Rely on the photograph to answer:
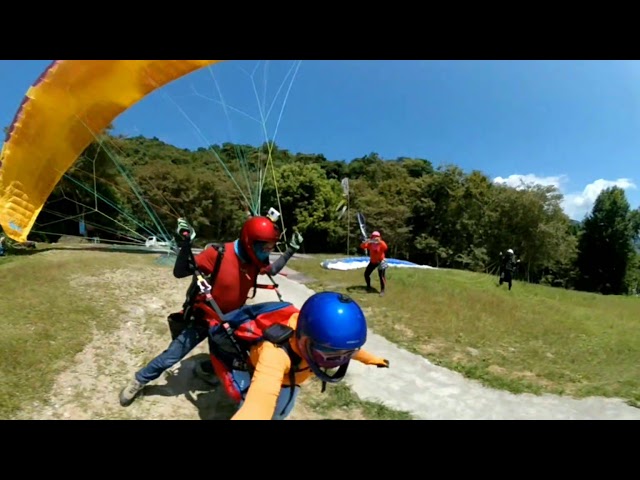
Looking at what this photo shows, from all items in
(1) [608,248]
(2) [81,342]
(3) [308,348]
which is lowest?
(2) [81,342]

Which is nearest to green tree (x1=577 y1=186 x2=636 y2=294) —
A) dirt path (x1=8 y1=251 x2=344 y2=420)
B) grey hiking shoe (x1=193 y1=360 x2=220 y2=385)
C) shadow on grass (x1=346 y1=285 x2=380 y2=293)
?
shadow on grass (x1=346 y1=285 x2=380 y2=293)

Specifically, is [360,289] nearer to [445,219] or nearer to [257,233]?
[257,233]

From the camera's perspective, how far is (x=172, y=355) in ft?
16.1

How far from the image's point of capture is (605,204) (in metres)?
39.9

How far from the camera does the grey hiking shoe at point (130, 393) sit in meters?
4.85

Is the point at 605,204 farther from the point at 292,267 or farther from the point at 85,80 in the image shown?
the point at 85,80

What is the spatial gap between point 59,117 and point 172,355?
412cm

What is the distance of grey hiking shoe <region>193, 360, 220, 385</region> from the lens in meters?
5.57

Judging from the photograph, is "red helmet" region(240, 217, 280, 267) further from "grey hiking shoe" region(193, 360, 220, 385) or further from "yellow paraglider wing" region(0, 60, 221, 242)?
"yellow paraglider wing" region(0, 60, 221, 242)

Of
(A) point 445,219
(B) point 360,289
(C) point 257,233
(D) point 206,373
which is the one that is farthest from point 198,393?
(A) point 445,219

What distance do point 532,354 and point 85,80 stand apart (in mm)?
9413

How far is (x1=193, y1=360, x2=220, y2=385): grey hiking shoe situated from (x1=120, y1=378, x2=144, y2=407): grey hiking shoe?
2.97 ft

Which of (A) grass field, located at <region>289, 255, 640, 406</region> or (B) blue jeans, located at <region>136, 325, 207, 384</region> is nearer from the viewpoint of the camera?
(B) blue jeans, located at <region>136, 325, 207, 384</region>

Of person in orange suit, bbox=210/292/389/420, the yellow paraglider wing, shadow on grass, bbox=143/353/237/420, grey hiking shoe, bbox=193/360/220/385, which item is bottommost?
shadow on grass, bbox=143/353/237/420
